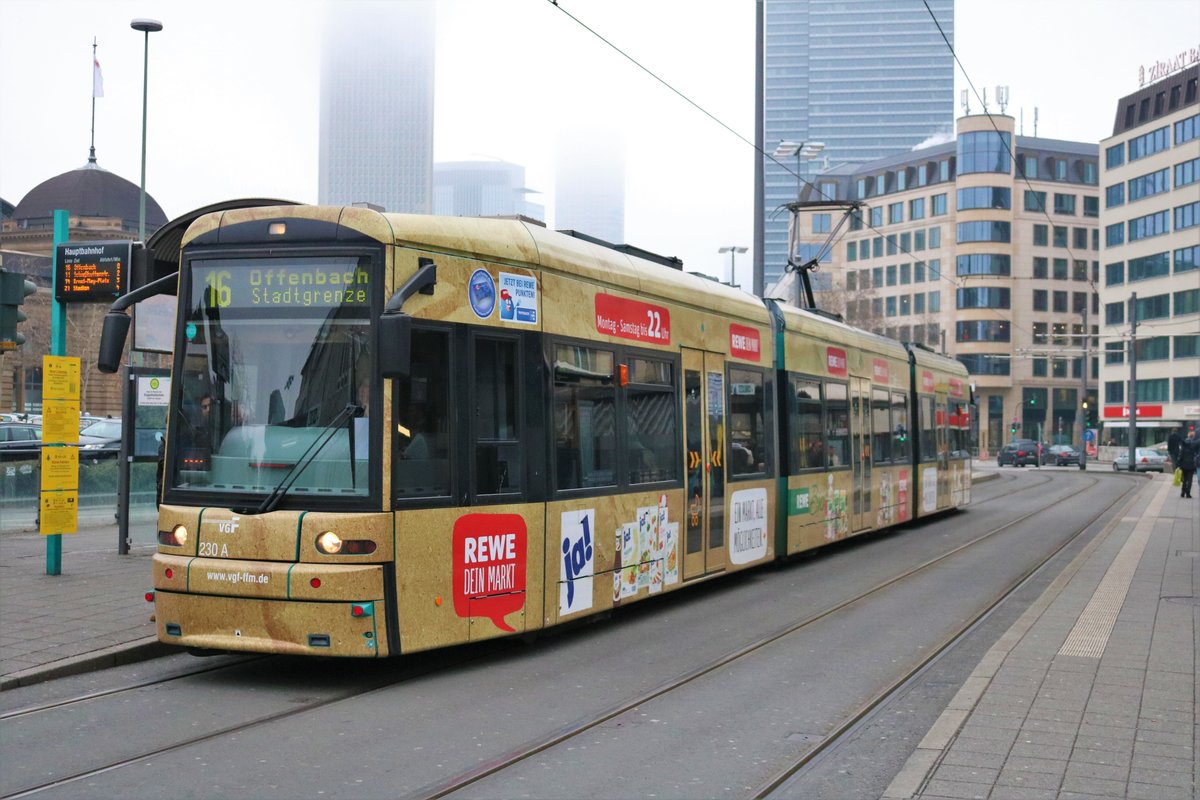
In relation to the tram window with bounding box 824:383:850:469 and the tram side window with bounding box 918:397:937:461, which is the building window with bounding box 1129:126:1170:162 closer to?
the tram side window with bounding box 918:397:937:461

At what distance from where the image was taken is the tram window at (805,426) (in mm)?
15555

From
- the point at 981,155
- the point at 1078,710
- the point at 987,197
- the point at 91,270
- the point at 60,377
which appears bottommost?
the point at 1078,710

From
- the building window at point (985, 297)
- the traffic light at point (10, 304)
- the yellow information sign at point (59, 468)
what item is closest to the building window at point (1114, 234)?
the building window at point (985, 297)

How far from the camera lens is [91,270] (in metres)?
12.7

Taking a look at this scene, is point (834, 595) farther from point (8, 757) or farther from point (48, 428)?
point (8, 757)

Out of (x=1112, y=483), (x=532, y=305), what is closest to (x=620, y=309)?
(x=532, y=305)

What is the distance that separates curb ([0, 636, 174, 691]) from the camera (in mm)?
8047

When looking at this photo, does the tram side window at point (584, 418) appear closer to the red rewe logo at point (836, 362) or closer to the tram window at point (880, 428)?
the red rewe logo at point (836, 362)

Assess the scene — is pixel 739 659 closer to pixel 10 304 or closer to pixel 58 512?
pixel 58 512

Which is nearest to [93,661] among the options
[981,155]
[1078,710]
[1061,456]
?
[1078,710]

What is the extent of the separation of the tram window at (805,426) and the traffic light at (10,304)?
8.41 meters

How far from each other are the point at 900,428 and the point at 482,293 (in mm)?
13602

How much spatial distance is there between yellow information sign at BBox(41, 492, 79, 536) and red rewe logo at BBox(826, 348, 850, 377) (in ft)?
31.0

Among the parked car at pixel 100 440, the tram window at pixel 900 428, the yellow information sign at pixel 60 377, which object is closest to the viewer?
the yellow information sign at pixel 60 377
